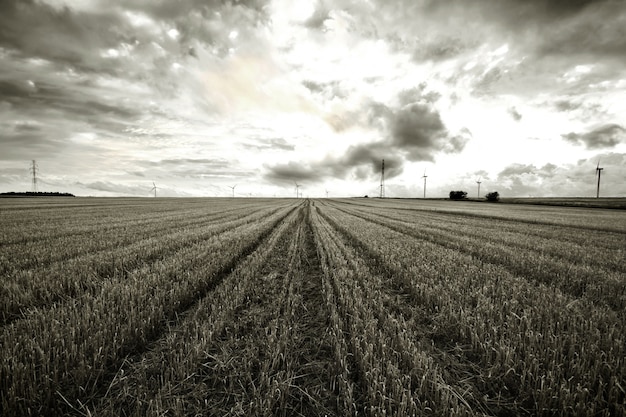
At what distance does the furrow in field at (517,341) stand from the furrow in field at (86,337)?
4315 mm

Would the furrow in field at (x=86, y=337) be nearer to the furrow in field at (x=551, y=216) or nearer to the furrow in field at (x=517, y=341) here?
the furrow in field at (x=517, y=341)

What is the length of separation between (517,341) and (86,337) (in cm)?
633

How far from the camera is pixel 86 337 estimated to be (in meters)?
3.80

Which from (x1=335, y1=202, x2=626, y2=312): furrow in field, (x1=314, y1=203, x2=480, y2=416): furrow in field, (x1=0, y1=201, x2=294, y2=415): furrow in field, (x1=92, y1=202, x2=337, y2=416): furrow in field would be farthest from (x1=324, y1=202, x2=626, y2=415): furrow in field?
(x1=0, y1=201, x2=294, y2=415): furrow in field

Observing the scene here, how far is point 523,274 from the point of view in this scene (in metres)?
7.55

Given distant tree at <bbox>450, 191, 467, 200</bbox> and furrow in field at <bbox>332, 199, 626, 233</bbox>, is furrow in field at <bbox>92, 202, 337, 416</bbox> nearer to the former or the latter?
furrow in field at <bbox>332, 199, 626, 233</bbox>

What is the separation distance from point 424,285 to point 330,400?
4.05m

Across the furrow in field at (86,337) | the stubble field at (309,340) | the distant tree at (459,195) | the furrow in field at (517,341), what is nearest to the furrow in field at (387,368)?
the stubble field at (309,340)

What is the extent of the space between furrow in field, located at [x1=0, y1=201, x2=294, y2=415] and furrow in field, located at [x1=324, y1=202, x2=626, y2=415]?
432 centimetres

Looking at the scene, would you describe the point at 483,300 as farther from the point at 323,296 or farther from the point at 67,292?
the point at 67,292

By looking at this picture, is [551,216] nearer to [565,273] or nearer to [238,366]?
[565,273]

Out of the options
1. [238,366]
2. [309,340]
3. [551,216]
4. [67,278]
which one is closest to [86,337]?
[238,366]

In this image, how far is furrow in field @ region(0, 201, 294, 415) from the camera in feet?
9.00

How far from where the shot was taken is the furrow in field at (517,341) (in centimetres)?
278
